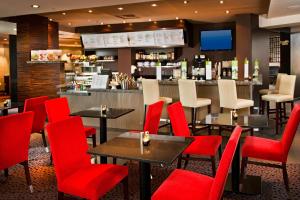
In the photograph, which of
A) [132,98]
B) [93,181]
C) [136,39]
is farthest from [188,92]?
[136,39]

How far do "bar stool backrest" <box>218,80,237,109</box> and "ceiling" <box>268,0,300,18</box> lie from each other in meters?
2.72

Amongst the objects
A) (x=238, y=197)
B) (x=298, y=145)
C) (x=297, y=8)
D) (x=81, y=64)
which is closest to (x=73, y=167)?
(x=238, y=197)

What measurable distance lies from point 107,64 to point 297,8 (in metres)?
6.93

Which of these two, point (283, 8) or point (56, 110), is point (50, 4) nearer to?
point (56, 110)

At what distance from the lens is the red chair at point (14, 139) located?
3438 millimetres

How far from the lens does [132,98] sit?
6.98 m

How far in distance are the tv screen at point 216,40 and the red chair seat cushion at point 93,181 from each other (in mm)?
8122

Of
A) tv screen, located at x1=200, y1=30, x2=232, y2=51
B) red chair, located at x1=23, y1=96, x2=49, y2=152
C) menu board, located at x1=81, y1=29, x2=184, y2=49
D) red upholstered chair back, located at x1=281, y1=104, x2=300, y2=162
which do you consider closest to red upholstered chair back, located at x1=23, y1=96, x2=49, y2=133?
red chair, located at x1=23, y1=96, x2=49, y2=152

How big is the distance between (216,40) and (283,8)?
2.55 meters

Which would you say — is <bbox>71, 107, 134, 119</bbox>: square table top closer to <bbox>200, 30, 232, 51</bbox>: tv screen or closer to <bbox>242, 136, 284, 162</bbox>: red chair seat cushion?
<bbox>242, 136, 284, 162</bbox>: red chair seat cushion

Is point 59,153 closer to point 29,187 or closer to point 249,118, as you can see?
point 29,187

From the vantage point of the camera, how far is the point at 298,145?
18.7 ft

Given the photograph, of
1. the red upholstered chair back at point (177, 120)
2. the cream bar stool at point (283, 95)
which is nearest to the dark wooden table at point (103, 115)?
the red upholstered chair back at point (177, 120)

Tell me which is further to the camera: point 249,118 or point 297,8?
point 297,8
